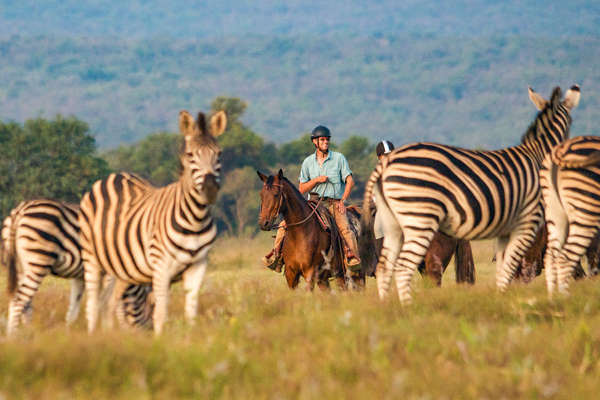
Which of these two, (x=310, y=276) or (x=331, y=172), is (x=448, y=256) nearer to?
(x=331, y=172)

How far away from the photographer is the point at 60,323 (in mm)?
9453

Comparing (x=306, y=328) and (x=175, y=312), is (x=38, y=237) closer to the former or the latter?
(x=175, y=312)

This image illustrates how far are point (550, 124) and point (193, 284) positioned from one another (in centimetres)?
528

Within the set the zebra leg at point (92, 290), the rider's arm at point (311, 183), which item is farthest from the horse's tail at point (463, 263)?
the zebra leg at point (92, 290)

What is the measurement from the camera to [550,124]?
34.7ft

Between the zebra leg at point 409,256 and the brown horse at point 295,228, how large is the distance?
2.20 meters

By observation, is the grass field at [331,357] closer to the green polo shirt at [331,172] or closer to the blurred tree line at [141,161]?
the green polo shirt at [331,172]

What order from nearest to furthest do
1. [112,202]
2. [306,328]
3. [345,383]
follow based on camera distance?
[345,383], [306,328], [112,202]

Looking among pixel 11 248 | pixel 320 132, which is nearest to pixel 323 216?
pixel 320 132

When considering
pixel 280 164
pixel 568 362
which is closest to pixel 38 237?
pixel 568 362

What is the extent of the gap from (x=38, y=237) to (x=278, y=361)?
13.4 feet

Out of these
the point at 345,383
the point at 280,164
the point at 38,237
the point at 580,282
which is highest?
the point at 280,164

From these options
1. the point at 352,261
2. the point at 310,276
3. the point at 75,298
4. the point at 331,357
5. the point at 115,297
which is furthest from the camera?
the point at 352,261

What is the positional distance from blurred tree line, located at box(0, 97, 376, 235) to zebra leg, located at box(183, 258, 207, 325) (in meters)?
18.0
